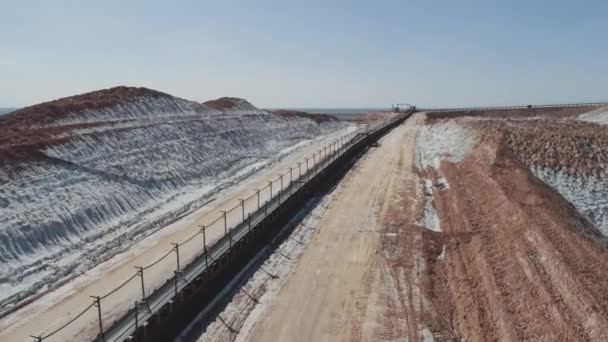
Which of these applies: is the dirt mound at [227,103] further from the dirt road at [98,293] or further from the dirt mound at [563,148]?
the dirt road at [98,293]

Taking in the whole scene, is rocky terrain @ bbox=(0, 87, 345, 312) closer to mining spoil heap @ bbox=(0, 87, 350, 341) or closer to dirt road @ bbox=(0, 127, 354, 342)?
mining spoil heap @ bbox=(0, 87, 350, 341)

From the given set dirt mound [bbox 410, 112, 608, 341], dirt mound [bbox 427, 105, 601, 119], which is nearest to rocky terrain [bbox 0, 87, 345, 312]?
dirt mound [bbox 410, 112, 608, 341]

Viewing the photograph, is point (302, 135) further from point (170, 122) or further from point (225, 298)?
point (225, 298)

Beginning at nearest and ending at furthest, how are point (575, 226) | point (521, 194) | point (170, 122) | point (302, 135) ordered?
point (575, 226)
point (521, 194)
point (170, 122)
point (302, 135)

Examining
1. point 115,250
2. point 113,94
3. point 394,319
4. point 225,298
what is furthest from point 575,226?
point 113,94

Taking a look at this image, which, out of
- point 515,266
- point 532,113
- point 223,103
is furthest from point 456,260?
point 532,113

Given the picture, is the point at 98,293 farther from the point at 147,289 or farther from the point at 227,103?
the point at 227,103

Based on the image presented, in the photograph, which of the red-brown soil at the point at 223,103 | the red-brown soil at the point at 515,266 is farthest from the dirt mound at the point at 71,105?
the red-brown soil at the point at 515,266
